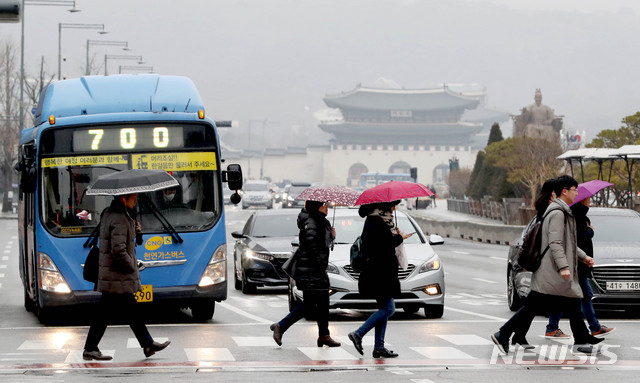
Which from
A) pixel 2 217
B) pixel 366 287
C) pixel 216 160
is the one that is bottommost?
pixel 2 217

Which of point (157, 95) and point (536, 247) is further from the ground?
point (157, 95)

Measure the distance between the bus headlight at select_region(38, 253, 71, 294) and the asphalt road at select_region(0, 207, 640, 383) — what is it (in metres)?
0.48

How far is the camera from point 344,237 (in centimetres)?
1692

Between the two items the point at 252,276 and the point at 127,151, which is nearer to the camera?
the point at 127,151

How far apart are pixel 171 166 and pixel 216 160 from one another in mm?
532

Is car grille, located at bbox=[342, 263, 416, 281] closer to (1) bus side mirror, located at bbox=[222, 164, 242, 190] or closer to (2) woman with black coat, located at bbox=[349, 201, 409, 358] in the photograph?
(1) bus side mirror, located at bbox=[222, 164, 242, 190]

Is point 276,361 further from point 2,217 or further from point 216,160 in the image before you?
point 2,217

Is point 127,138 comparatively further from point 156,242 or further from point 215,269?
point 215,269

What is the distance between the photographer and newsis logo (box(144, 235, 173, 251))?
1457 cm

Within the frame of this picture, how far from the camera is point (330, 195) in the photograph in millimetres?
→ 11898

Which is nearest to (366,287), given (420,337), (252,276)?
(420,337)

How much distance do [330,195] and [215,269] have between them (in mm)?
3389

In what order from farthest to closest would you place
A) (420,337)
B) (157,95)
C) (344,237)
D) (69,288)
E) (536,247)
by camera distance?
(344,237)
(157,95)
(69,288)
(420,337)
(536,247)

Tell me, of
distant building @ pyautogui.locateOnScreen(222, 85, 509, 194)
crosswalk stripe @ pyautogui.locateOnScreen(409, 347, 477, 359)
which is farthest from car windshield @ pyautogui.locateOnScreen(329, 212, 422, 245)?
distant building @ pyautogui.locateOnScreen(222, 85, 509, 194)
